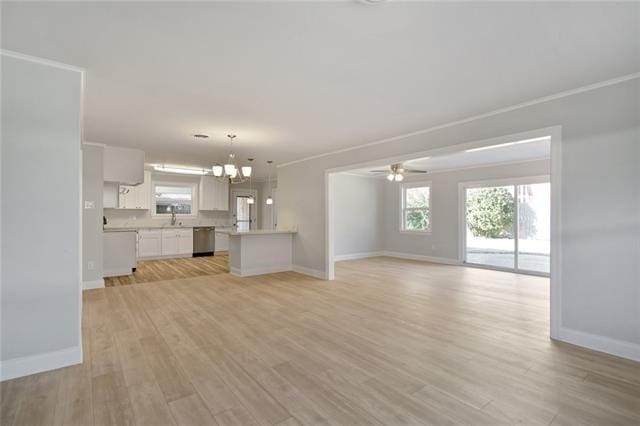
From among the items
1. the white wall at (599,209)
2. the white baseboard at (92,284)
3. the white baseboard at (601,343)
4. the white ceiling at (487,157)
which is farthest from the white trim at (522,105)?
the white baseboard at (92,284)

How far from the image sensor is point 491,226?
741 centimetres

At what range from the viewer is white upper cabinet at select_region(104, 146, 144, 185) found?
19.0 ft

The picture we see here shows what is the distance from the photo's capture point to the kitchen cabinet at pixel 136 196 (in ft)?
27.5

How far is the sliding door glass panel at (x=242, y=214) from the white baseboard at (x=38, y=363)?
8538 mm

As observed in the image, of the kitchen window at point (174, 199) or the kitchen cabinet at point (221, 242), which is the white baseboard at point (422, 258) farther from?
the kitchen window at point (174, 199)

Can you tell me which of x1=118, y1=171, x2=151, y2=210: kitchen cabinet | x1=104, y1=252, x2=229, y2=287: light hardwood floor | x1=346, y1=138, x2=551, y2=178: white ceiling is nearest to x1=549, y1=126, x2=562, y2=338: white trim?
x1=346, y1=138, x2=551, y2=178: white ceiling

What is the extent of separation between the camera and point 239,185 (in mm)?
11258

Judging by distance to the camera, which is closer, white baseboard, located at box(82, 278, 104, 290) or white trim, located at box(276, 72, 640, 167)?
white trim, located at box(276, 72, 640, 167)

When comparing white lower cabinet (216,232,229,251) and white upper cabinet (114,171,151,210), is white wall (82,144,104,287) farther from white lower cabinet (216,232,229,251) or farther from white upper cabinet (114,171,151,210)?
white lower cabinet (216,232,229,251)

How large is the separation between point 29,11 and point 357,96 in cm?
255

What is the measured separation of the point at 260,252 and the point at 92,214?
3.09 metres

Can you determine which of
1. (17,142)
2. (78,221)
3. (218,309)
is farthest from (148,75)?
(218,309)

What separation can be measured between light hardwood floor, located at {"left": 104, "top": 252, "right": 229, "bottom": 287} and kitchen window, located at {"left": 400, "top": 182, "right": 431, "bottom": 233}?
5.34 meters

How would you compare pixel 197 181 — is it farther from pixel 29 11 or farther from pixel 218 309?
pixel 29 11
